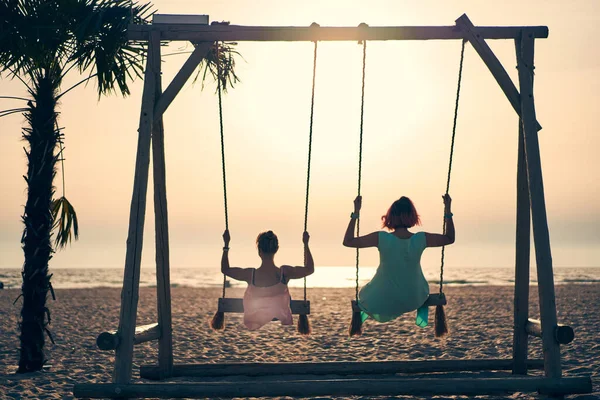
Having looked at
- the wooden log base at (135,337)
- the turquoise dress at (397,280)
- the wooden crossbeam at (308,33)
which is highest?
the wooden crossbeam at (308,33)

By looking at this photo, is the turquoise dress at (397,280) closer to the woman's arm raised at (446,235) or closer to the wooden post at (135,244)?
the woman's arm raised at (446,235)

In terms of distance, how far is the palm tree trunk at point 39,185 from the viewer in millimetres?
8352

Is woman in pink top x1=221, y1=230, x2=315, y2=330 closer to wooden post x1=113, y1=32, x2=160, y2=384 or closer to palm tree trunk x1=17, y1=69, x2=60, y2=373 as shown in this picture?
wooden post x1=113, y1=32, x2=160, y2=384

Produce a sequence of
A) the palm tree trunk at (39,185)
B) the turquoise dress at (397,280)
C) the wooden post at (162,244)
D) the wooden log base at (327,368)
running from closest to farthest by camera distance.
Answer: the turquoise dress at (397,280) < the wooden post at (162,244) < the wooden log base at (327,368) < the palm tree trunk at (39,185)

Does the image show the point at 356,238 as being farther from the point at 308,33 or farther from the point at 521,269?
the point at 521,269

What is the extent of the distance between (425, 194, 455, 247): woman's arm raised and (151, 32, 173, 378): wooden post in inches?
106

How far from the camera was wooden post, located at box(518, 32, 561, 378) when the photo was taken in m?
5.96

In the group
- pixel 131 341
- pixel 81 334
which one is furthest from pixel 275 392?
pixel 81 334

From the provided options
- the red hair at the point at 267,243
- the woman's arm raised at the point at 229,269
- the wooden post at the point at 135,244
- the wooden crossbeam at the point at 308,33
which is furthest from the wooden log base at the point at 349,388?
the wooden crossbeam at the point at 308,33

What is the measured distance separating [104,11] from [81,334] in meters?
7.05

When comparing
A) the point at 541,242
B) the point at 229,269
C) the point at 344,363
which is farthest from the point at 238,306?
the point at 541,242

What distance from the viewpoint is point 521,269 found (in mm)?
7320

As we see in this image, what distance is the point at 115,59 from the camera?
335 inches

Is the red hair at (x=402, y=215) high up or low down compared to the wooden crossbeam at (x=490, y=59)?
down
